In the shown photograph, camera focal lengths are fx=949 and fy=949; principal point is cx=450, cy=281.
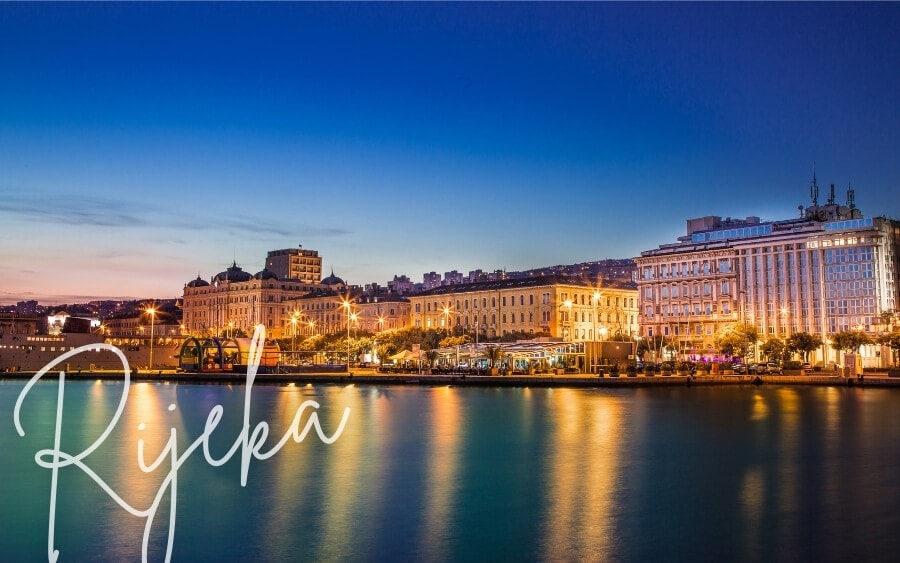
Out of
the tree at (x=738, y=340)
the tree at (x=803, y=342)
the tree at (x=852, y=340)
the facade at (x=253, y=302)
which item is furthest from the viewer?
the facade at (x=253, y=302)

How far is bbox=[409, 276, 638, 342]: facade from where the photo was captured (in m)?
117

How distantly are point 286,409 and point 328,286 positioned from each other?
442 feet

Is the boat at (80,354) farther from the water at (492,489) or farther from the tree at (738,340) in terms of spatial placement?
the water at (492,489)

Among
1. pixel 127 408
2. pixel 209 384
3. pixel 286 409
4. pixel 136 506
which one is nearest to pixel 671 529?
pixel 136 506

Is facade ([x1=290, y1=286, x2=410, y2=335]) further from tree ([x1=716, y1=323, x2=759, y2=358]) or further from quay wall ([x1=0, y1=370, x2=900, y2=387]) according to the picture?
tree ([x1=716, y1=323, x2=759, y2=358])

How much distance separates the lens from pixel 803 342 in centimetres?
9338

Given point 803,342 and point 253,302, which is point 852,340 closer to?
point 803,342

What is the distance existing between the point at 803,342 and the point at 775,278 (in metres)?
13.6

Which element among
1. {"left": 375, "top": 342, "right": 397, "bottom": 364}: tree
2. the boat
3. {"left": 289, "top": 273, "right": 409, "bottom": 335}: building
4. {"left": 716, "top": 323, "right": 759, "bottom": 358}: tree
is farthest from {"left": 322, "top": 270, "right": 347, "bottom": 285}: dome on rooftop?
{"left": 716, "top": 323, "right": 759, "bottom": 358}: tree

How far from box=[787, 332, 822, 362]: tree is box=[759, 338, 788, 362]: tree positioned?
74 cm

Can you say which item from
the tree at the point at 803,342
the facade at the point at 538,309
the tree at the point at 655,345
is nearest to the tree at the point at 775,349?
the tree at the point at 803,342

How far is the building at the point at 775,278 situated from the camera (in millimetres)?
97125

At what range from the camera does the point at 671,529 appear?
71.8 ft

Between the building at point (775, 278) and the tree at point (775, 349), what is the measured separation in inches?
304
